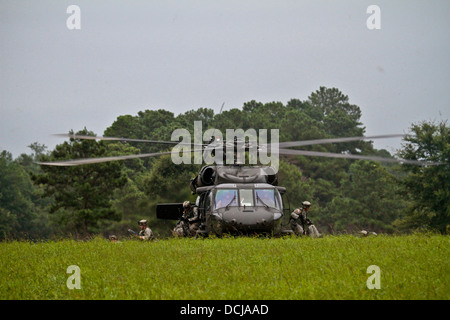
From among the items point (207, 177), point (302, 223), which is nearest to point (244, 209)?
point (302, 223)

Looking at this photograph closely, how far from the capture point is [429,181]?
158 feet

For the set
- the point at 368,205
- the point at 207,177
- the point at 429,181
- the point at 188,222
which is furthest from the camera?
the point at 368,205

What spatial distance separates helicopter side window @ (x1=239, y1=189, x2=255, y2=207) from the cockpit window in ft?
0.65

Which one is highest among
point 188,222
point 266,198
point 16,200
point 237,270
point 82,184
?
point 266,198

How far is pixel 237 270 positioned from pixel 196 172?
49984 millimetres

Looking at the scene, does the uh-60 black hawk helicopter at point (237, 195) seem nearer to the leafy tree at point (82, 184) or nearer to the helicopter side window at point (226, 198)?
the helicopter side window at point (226, 198)

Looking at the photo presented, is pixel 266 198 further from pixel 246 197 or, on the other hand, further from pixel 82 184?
pixel 82 184

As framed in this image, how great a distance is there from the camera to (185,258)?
518 inches

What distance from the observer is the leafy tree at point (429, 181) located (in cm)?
4644

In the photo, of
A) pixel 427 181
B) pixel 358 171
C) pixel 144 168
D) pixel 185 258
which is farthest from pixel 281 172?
pixel 185 258

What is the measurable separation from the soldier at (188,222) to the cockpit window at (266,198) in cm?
305

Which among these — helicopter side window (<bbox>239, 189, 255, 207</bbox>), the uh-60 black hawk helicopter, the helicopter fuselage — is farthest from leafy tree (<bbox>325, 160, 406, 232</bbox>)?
helicopter side window (<bbox>239, 189, 255, 207</bbox>)
